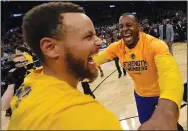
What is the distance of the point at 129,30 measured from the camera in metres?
2.61

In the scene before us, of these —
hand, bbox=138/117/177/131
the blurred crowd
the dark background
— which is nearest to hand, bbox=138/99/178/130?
hand, bbox=138/117/177/131

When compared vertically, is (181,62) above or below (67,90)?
below

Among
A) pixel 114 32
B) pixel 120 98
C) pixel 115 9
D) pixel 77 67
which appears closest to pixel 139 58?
pixel 77 67

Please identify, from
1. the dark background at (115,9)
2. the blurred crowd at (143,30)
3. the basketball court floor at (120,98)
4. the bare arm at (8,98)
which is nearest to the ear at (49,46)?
the bare arm at (8,98)

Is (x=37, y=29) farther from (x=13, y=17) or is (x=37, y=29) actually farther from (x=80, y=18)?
(x=13, y=17)

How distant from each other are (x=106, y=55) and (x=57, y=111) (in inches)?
70.9

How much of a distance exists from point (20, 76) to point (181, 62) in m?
7.22

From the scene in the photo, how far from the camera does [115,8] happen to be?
85.1ft

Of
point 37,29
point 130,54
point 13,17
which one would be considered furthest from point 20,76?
point 13,17

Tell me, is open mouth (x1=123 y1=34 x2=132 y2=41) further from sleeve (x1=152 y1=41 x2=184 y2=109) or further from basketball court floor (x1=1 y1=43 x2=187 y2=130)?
basketball court floor (x1=1 y1=43 x2=187 y2=130)

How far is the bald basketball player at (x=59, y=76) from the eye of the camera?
0.68 m

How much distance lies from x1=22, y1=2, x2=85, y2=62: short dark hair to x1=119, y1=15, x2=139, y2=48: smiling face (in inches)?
66.7

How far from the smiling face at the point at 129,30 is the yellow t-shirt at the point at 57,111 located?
6.13 feet

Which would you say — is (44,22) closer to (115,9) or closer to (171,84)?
(171,84)
